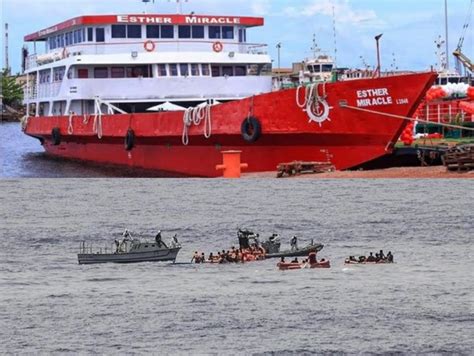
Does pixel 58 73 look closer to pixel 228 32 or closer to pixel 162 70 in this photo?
pixel 162 70

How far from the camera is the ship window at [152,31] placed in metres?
41.3

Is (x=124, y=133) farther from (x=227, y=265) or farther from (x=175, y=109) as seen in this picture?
(x=227, y=265)

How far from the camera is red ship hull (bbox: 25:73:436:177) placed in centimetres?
2972

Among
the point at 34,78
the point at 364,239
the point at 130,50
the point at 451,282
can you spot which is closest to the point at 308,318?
the point at 451,282

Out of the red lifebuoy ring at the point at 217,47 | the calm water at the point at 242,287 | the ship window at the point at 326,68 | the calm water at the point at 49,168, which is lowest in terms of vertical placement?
the calm water at the point at 242,287

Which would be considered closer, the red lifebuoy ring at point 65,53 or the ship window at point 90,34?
the ship window at point 90,34

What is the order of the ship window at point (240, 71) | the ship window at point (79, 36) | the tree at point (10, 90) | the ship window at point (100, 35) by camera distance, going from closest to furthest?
1. the ship window at point (240, 71)
2. the ship window at point (100, 35)
3. the ship window at point (79, 36)
4. the tree at point (10, 90)

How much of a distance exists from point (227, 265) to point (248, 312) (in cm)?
328

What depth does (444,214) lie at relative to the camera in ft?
62.3

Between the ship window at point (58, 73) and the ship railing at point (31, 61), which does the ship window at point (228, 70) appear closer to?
the ship window at point (58, 73)

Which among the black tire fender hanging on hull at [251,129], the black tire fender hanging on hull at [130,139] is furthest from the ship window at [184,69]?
the black tire fender hanging on hull at [251,129]

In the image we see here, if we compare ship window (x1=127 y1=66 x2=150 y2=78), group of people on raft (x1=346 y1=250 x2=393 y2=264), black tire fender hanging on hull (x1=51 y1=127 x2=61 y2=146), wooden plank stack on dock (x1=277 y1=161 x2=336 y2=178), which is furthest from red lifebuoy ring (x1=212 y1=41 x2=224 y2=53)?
group of people on raft (x1=346 y1=250 x2=393 y2=264)

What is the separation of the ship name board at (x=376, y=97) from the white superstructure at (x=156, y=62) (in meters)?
10.5

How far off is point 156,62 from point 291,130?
9974 mm
